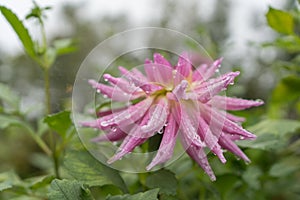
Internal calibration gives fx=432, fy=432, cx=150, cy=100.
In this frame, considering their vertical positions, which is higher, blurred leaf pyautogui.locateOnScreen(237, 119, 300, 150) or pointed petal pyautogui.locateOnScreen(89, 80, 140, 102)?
pointed petal pyautogui.locateOnScreen(89, 80, 140, 102)

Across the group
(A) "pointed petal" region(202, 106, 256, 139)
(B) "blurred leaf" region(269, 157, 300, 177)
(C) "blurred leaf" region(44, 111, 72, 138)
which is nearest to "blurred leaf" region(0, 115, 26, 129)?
(C) "blurred leaf" region(44, 111, 72, 138)

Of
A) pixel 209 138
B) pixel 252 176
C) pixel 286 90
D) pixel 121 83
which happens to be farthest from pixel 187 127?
pixel 286 90

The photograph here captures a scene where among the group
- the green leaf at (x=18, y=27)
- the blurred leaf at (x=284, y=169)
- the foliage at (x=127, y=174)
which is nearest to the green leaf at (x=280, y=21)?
the foliage at (x=127, y=174)

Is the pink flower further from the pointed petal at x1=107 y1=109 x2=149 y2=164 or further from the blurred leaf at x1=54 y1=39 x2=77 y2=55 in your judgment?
the blurred leaf at x1=54 y1=39 x2=77 y2=55

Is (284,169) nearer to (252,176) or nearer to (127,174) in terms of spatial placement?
(252,176)

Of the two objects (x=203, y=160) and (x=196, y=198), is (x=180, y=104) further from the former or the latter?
(x=196, y=198)

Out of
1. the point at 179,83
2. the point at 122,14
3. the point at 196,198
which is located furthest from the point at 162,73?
the point at 122,14
